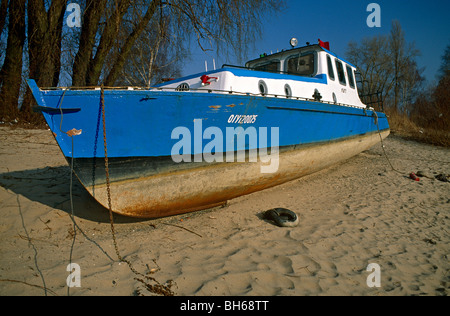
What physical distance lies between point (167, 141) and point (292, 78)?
9.75 feet

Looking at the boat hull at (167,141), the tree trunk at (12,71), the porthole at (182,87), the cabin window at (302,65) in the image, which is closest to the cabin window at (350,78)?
the cabin window at (302,65)

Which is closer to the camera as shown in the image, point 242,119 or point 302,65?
point 242,119

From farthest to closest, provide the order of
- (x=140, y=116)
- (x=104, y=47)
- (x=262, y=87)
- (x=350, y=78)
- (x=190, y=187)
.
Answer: (x=104, y=47) → (x=350, y=78) → (x=262, y=87) → (x=190, y=187) → (x=140, y=116)

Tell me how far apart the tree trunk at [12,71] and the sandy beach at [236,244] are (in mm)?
5423

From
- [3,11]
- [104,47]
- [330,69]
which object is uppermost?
[3,11]

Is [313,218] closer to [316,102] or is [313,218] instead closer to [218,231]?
[218,231]

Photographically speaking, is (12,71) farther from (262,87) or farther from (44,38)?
(262,87)

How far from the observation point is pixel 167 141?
289 centimetres

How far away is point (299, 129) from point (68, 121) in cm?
339

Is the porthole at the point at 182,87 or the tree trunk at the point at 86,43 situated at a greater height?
the tree trunk at the point at 86,43

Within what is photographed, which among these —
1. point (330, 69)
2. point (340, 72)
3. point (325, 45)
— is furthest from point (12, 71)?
point (340, 72)

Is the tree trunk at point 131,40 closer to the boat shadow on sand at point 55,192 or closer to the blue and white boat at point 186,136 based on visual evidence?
the blue and white boat at point 186,136

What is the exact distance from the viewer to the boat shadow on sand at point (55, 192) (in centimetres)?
331

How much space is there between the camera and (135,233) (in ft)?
9.59
